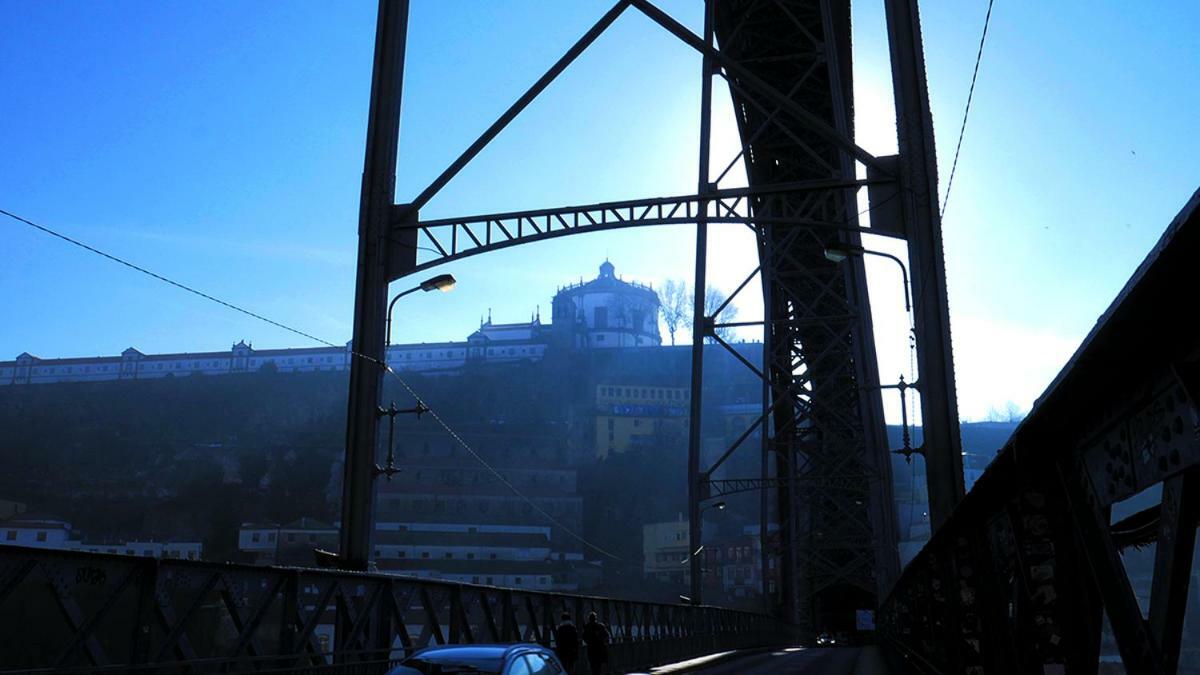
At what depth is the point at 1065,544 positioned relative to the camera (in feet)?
17.1

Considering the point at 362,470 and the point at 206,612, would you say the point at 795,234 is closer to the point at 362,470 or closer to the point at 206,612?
the point at 362,470

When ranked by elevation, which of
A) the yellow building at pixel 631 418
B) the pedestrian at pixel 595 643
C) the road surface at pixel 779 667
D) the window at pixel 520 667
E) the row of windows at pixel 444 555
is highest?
the yellow building at pixel 631 418

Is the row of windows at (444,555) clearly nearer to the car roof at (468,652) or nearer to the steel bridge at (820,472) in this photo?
the steel bridge at (820,472)

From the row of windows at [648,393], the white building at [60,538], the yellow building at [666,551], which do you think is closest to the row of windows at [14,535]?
the white building at [60,538]

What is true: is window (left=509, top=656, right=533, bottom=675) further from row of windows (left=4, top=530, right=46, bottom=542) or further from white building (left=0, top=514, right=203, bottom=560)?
row of windows (left=4, top=530, right=46, bottom=542)

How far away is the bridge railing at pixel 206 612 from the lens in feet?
29.8

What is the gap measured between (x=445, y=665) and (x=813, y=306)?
2984cm

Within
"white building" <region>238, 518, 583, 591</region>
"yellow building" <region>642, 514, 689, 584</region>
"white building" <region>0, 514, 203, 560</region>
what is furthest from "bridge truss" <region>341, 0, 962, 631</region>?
"white building" <region>0, 514, 203, 560</region>

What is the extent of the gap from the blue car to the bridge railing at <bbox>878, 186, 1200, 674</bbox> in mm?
4355

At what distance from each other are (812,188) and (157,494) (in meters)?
152

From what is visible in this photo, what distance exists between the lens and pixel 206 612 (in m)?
13.4

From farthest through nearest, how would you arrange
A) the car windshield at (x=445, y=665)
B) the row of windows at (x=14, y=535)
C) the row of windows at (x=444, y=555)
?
the row of windows at (x=14, y=535) → the row of windows at (x=444, y=555) → the car windshield at (x=445, y=665)

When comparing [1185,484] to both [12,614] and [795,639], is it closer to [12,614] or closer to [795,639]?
[12,614]

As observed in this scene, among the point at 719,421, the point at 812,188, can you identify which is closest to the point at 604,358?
the point at 719,421
